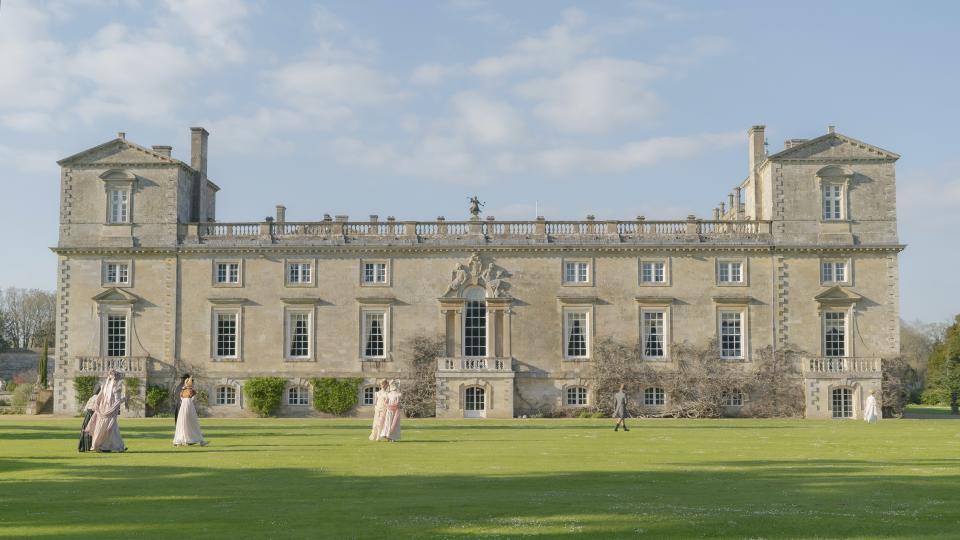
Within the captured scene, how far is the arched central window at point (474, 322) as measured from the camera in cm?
4994

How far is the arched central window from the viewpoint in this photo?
49.9m

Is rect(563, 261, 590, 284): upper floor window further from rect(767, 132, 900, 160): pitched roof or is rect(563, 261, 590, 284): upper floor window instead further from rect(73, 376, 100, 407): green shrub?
rect(73, 376, 100, 407): green shrub

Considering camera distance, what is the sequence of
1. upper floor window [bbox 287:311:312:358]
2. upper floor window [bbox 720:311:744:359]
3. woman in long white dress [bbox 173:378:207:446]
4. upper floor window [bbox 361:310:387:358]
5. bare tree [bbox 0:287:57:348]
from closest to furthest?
woman in long white dress [bbox 173:378:207:446] < upper floor window [bbox 720:311:744:359] < upper floor window [bbox 361:310:387:358] < upper floor window [bbox 287:311:312:358] < bare tree [bbox 0:287:57:348]

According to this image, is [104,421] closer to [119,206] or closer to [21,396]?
[119,206]

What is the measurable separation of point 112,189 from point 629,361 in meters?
24.0

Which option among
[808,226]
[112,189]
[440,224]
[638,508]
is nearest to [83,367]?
[112,189]

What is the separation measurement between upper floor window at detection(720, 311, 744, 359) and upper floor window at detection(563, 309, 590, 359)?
5.91 m

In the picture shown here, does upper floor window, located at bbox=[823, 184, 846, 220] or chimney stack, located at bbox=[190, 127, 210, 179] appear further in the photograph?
chimney stack, located at bbox=[190, 127, 210, 179]

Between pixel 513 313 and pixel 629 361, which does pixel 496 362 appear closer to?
pixel 513 313

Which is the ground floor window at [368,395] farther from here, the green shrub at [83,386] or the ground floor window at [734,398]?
the ground floor window at [734,398]

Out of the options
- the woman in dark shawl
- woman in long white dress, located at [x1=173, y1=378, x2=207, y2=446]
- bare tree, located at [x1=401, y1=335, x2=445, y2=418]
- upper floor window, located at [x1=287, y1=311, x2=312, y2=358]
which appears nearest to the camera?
the woman in dark shawl

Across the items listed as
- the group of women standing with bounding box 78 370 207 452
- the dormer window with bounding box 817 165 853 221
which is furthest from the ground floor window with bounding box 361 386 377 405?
the group of women standing with bounding box 78 370 207 452

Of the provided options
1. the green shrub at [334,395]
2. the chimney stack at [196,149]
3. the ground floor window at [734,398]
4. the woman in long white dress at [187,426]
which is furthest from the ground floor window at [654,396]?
the woman in long white dress at [187,426]

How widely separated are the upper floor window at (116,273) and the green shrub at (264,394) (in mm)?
7369
